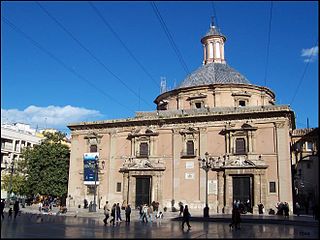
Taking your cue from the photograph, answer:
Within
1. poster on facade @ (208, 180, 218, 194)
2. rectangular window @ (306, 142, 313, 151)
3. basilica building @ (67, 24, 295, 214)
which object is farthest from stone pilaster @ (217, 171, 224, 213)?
rectangular window @ (306, 142, 313, 151)

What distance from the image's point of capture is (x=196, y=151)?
34.6m

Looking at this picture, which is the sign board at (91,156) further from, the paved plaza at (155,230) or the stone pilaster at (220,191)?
the stone pilaster at (220,191)

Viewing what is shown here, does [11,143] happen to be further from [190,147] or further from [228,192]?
[228,192]

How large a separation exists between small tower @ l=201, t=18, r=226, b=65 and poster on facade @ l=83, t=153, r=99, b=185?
17.3 metres

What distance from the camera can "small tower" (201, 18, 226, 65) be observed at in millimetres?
45656

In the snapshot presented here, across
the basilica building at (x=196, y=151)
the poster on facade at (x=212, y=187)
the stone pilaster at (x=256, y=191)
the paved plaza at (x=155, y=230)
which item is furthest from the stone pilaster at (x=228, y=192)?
the paved plaza at (x=155, y=230)

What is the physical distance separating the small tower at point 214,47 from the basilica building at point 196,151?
3.70m

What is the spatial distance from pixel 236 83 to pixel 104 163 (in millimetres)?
14759

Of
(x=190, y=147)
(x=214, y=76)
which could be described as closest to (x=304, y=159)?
(x=214, y=76)

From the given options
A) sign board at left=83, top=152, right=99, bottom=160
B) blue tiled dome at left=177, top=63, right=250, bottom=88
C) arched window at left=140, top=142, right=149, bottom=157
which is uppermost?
blue tiled dome at left=177, top=63, right=250, bottom=88

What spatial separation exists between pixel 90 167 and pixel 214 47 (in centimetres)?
1975

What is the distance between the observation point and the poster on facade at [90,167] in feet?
123

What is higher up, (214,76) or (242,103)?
(214,76)

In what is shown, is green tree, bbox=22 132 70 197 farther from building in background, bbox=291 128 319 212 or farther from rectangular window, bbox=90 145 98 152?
building in background, bbox=291 128 319 212
